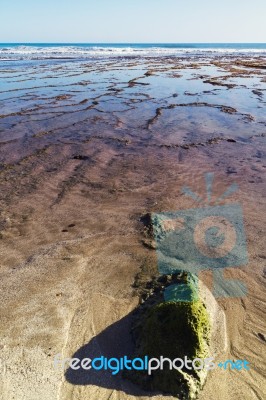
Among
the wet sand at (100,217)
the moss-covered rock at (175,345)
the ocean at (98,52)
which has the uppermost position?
the moss-covered rock at (175,345)

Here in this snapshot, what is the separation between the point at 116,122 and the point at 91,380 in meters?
9.76

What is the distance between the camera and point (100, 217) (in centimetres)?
571

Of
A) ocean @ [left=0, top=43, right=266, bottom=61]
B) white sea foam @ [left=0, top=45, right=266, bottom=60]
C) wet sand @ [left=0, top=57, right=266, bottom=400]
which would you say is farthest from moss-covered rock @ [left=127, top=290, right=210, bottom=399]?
white sea foam @ [left=0, top=45, right=266, bottom=60]

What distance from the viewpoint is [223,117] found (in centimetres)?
1221

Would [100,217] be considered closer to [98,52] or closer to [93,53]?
[93,53]

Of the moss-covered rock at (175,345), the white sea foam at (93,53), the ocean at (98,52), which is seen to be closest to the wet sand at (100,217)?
the moss-covered rock at (175,345)

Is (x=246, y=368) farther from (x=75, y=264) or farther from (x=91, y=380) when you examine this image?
(x=75, y=264)

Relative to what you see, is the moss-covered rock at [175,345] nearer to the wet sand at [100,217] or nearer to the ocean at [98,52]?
the wet sand at [100,217]

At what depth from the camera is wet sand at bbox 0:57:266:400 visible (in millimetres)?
3152

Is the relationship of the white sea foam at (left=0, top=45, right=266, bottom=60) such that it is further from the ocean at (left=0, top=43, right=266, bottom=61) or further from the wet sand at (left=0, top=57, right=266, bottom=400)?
the wet sand at (left=0, top=57, right=266, bottom=400)

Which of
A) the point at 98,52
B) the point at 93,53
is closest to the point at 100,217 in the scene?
the point at 93,53

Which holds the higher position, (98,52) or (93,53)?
(93,53)

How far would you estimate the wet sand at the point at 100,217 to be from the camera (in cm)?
315

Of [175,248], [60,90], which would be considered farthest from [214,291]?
[60,90]
